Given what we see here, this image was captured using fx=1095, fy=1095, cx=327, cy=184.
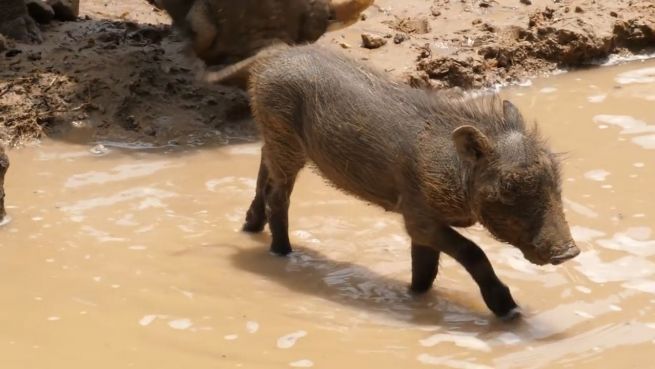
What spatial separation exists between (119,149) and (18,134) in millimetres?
672

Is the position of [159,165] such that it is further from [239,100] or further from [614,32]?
[614,32]

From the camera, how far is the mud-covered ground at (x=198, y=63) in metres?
7.41

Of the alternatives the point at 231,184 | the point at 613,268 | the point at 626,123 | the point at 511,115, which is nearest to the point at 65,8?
the point at 231,184

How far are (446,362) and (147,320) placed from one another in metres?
1.29

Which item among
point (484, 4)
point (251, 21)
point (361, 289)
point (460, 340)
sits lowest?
point (361, 289)

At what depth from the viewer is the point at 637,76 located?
842cm

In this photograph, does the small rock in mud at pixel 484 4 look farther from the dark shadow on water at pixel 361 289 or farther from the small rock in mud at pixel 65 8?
the dark shadow on water at pixel 361 289

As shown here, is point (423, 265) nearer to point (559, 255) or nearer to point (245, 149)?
point (559, 255)

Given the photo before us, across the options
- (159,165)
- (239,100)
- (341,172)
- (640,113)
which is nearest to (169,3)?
(239,100)

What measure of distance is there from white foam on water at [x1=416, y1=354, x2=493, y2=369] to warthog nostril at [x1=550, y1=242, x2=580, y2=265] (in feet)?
1.79

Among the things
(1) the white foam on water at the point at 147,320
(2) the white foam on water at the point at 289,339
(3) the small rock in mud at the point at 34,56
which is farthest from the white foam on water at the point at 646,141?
(3) the small rock in mud at the point at 34,56

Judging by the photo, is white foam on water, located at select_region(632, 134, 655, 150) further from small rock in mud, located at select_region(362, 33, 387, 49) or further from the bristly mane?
small rock in mud, located at select_region(362, 33, 387, 49)

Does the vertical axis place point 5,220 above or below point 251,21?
below

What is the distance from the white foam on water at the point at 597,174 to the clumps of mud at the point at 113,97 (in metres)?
2.31
